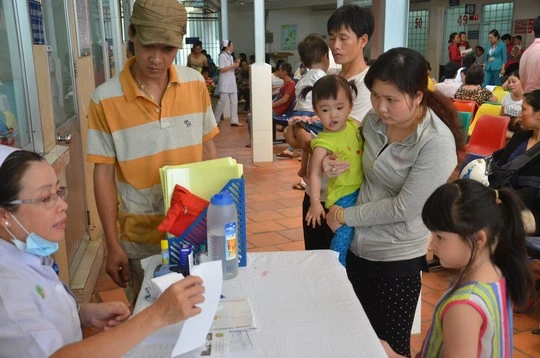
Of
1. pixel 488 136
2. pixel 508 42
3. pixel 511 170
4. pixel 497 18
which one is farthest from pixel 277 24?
pixel 511 170

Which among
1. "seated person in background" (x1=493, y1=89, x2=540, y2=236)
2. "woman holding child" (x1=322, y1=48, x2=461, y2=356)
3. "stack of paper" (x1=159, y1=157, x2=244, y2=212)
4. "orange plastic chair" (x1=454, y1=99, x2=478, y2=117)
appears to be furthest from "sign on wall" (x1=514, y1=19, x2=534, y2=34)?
"stack of paper" (x1=159, y1=157, x2=244, y2=212)

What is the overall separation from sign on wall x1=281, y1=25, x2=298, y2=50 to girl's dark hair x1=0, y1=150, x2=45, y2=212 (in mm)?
17634

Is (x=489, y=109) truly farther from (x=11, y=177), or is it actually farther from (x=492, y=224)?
(x=11, y=177)

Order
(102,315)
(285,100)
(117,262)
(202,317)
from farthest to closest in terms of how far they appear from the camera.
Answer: (285,100)
(117,262)
(102,315)
(202,317)

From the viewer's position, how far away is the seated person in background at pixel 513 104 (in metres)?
4.84

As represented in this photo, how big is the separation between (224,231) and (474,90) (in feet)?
15.9

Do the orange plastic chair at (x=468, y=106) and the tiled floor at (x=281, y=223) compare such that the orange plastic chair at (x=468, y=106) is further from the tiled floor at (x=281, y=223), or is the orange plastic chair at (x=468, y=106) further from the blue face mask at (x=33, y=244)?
the blue face mask at (x=33, y=244)

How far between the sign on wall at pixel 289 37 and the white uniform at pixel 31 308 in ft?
57.8

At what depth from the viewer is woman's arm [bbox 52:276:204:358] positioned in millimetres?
1042

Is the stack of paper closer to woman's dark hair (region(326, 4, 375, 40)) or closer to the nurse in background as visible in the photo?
the nurse in background

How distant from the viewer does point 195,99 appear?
1.87 m

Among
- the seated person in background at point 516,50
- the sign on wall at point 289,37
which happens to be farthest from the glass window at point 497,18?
the sign on wall at point 289,37

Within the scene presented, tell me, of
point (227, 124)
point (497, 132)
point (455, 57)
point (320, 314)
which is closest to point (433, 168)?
point (320, 314)

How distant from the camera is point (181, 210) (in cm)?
160
